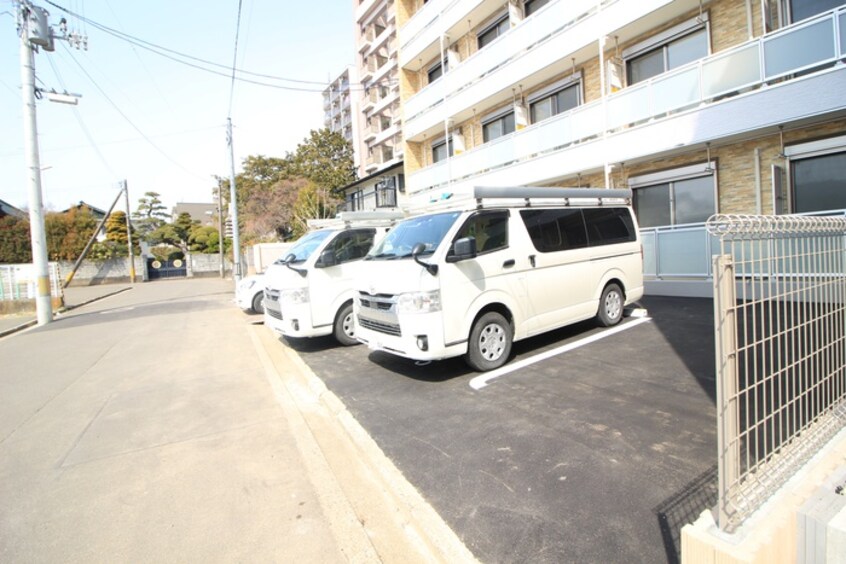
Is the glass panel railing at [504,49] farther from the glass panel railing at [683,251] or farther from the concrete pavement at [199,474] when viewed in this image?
the concrete pavement at [199,474]

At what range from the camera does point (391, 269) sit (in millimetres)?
5484

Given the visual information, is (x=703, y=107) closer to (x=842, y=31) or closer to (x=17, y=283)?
(x=842, y=31)

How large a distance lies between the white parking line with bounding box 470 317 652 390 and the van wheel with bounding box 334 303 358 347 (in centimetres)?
300

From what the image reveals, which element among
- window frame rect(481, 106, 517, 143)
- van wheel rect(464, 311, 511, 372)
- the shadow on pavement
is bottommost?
the shadow on pavement

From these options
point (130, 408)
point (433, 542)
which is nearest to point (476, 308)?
point (433, 542)

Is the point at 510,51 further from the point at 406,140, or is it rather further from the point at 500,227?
the point at 500,227

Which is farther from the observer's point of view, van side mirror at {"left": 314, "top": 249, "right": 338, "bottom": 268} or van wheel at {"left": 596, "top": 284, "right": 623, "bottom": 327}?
van side mirror at {"left": 314, "top": 249, "right": 338, "bottom": 268}

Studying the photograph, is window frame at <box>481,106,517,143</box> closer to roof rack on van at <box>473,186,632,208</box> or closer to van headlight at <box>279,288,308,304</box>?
roof rack on van at <box>473,186,632,208</box>

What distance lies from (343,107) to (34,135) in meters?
48.8

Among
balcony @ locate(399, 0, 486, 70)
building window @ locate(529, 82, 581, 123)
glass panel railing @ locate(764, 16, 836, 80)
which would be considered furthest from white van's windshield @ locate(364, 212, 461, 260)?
balcony @ locate(399, 0, 486, 70)

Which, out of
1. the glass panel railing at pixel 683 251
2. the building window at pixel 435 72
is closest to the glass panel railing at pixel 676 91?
the glass panel railing at pixel 683 251

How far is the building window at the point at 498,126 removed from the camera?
15.9 metres

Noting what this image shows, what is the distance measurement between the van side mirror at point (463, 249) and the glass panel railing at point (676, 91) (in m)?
7.45

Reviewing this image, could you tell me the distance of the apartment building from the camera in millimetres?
8062
